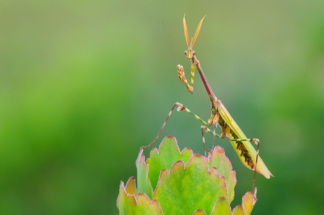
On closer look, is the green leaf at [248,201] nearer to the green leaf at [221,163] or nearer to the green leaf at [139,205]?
the green leaf at [221,163]

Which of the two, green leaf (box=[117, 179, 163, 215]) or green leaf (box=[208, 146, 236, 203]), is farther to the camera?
green leaf (box=[208, 146, 236, 203])

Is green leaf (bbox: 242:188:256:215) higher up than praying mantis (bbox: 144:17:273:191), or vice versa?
praying mantis (bbox: 144:17:273:191)

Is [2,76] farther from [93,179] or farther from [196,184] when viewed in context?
[196,184]

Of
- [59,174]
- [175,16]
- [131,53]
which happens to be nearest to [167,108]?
[131,53]

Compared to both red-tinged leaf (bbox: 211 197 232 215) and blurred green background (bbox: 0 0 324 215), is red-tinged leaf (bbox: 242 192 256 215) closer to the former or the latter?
red-tinged leaf (bbox: 211 197 232 215)

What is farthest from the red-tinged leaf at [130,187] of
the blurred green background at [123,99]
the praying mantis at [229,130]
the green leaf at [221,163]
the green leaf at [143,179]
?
the blurred green background at [123,99]

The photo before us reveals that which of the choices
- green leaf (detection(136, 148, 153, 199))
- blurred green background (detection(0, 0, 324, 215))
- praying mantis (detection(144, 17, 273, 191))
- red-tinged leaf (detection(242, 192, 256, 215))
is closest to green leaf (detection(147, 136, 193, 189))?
green leaf (detection(136, 148, 153, 199))

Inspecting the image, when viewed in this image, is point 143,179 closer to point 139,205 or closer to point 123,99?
point 139,205
